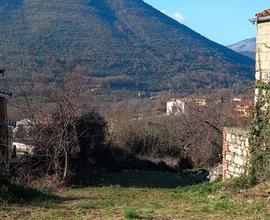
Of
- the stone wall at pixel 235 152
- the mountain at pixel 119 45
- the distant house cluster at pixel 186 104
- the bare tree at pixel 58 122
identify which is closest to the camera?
the stone wall at pixel 235 152

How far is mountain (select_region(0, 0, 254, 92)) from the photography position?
8606cm

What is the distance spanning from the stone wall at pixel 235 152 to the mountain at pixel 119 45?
54591mm

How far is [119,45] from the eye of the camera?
101438 mm

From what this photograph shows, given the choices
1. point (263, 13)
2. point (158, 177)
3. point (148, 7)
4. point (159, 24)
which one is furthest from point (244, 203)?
point (148, 7)

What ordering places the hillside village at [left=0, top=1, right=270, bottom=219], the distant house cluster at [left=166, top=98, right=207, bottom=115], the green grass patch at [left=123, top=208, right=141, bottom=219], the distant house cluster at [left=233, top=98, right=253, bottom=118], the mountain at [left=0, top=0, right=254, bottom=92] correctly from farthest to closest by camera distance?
the mountain at [left=0, top=0, right=254, bottom=92] < the distant house cluster at [left=166, top=98, right=207, bottom=115] < the distant house cluster at [left=233, top=98, right=253, bottom=118] < the hillside village at [left=0, top=1, right=270, bottom=219] < the green grass patch at [left=123, top=208, right=141, bottom=219]

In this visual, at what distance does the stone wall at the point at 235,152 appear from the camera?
1409 cm

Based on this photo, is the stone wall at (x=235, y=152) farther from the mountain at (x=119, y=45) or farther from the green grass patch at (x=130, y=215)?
the mountain at (x=119, y=45)

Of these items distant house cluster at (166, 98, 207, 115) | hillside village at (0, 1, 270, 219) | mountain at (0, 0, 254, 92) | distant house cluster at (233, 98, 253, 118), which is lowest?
hillside village at (0, 1, 270, 219)

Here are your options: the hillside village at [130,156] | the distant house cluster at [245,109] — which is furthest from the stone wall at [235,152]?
the distant house cluster at [245,109]

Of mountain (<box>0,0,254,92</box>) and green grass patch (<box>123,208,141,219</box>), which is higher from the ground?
mountain (<box>0,0,254,92</box>)

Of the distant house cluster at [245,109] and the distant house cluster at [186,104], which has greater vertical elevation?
the distant house cluster at [186,104]

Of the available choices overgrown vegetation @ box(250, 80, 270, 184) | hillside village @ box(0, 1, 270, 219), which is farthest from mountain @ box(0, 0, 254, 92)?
overgrown vegetation @ box(250, 80, 270, 184)

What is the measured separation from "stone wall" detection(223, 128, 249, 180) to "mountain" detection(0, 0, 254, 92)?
54.6 metres

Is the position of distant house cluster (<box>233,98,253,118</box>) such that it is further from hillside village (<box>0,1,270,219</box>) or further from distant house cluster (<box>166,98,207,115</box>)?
distant house cluster (<box>166,98,207,115</box>)
